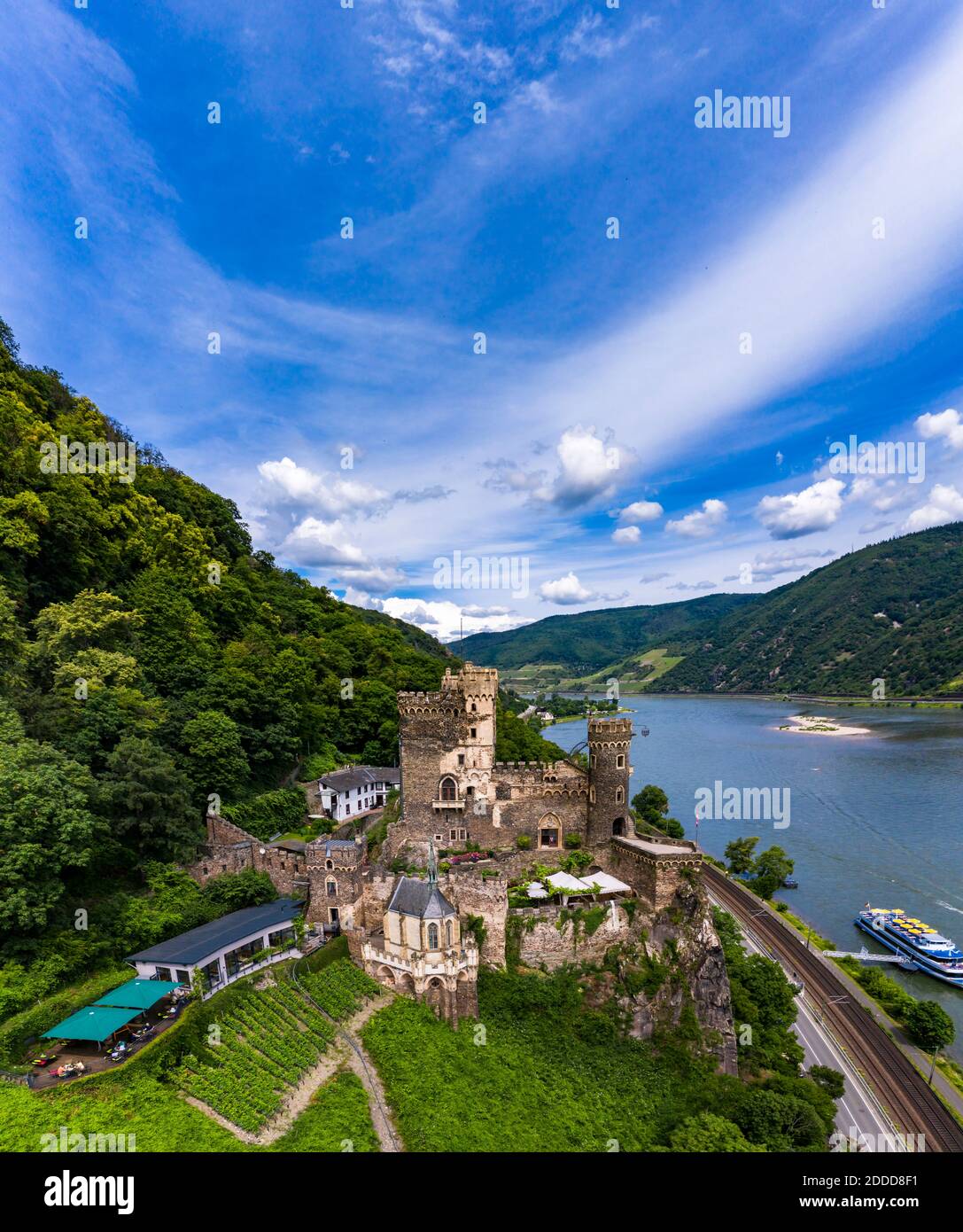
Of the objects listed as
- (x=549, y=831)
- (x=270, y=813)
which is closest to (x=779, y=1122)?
(x=549, y=831)

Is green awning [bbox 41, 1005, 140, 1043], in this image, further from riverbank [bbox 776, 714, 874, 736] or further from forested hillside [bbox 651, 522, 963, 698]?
forested hillside [bbox 651, 522, 963, 698]

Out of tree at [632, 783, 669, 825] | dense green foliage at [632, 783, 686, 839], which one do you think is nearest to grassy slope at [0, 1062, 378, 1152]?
dense green foliage at [632, 783, 686, 839]

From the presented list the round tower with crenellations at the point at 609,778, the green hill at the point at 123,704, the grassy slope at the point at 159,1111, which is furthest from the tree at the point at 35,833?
the round tower with crenellations at the point at 609,778

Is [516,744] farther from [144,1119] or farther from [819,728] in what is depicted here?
[819,728]

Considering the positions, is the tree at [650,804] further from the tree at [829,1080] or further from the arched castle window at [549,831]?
the arched castle window at [549,831]

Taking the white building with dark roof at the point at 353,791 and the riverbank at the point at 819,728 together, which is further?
the riverbank at the point at 819,728
